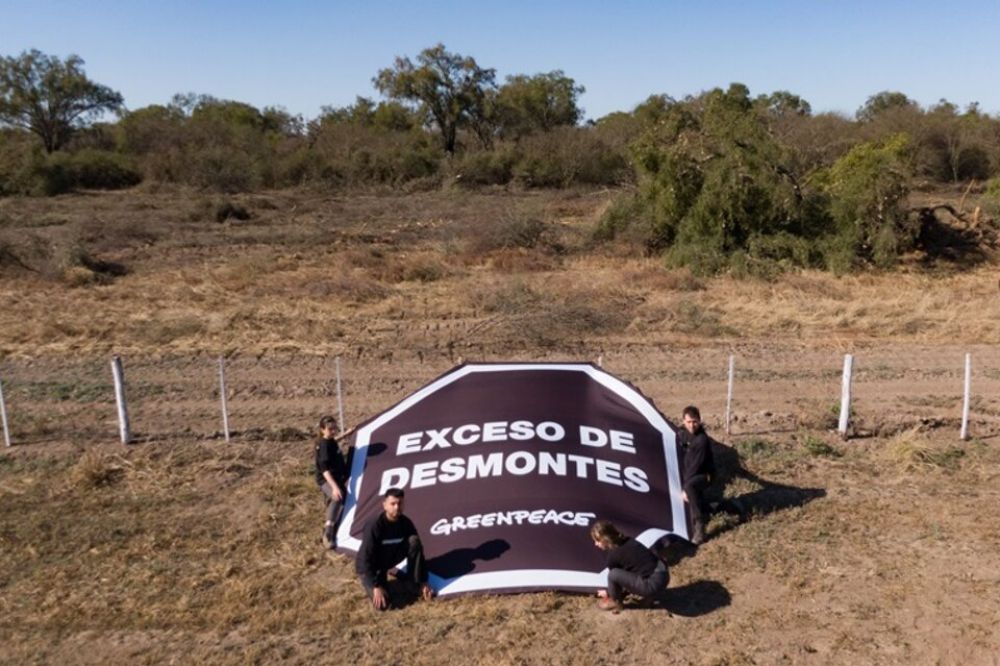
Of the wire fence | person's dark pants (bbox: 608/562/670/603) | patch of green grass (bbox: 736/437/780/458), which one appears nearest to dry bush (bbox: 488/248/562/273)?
the wire fence

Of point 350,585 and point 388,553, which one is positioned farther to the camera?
point 350,585

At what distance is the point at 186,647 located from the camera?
6508 mm

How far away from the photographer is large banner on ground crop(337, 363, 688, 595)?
735cm

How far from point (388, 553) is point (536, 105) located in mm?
55106

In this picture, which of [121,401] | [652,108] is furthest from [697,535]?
[652,108]

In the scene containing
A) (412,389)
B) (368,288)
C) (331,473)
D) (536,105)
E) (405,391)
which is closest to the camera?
(331,473)

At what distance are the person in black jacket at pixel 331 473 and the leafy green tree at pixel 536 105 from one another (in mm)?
50765

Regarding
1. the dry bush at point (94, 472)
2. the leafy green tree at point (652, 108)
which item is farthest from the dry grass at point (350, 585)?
the leafy green tree at point (652, 108)

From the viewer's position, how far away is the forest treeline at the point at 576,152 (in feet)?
76.0

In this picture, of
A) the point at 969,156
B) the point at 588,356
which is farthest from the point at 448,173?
the point at 588,356

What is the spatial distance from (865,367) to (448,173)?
3715 cm

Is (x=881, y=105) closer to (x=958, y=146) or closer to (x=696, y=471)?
(x=958, y=146)

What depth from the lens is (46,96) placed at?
186ft

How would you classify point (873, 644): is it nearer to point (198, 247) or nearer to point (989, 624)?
point (989, 624)
